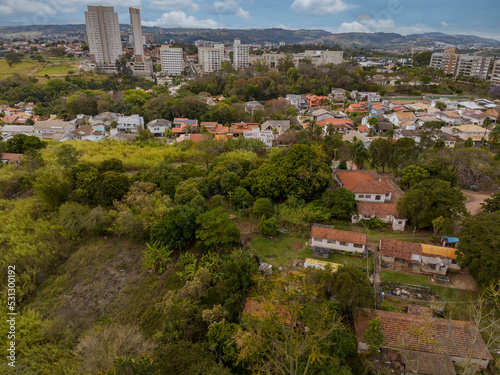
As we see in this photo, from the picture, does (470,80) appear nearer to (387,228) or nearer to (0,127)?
(387,228)

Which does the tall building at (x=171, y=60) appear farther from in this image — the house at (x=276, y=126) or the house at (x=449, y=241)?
the house at (x=449, y=241)

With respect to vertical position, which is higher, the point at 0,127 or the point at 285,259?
the point at 0,127

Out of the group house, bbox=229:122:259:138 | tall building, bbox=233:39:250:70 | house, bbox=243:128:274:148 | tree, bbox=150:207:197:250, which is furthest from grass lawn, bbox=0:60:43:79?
tree, bbox=150:207:197:250

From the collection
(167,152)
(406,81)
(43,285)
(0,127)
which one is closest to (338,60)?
(406,81)

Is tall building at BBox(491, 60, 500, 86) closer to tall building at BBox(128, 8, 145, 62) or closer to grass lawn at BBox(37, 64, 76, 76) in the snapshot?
tall building at BBox(128, 8, 145, 62)

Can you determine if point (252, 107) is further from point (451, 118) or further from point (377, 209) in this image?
point (377, 209)

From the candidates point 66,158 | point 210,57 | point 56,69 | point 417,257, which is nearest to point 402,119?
point 417,257

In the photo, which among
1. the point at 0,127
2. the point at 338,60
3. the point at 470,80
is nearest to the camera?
the point at 0,127
